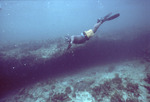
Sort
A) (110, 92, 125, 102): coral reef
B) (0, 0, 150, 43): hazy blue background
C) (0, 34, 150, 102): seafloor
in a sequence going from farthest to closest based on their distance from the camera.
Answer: (0, 0, 150, 43): hazy blue background < (0, 34, 150, 102): seafloor < (110, 92, 125, 102): coral reef

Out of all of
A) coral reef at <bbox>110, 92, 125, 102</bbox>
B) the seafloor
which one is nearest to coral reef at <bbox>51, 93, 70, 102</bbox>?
the seafloor

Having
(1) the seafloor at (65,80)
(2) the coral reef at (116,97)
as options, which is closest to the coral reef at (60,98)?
(1) the seafloor at (65,80)

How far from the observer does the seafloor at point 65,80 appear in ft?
22.7

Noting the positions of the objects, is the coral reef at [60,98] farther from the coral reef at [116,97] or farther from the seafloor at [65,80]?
the coral reef at [116,97]

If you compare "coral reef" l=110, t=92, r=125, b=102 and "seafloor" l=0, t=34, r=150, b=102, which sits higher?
"seafloor" l=0, t=34, r=150, b=102

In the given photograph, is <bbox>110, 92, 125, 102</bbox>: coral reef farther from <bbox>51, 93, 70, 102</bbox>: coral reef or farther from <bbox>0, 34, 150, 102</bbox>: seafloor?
<bbox>51, 93, 70, 102</bbox>: coral reef

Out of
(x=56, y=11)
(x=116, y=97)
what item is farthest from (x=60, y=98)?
(x=56, y=11)

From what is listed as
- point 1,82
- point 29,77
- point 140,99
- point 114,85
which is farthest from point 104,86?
point 1,82

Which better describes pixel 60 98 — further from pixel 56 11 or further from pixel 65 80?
pixel 56 11

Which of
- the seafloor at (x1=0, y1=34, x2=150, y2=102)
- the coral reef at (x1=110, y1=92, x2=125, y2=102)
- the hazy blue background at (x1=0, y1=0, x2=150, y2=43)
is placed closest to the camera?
the coral reef at (x1=110, y1=92, x2=125, y2=102)

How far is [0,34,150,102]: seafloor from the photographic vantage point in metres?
6.92

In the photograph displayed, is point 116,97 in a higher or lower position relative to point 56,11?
lower

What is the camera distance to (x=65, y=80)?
9.42m

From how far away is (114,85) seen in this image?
748cm
